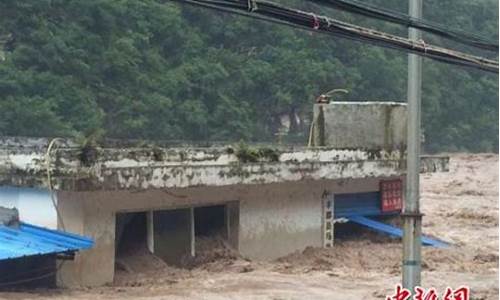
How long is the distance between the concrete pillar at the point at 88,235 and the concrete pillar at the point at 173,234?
1126mm

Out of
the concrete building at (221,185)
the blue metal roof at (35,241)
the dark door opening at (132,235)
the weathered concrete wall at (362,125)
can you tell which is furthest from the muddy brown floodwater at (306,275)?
the weathered concrete wall at (362,125)

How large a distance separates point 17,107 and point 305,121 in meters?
19.1

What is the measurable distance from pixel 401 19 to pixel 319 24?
87 cm

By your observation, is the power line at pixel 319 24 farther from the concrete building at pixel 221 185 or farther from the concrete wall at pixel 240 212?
the concrete wall at pixel 240 212

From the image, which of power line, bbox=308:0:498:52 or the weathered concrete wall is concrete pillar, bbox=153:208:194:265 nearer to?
the weathered concrete wall

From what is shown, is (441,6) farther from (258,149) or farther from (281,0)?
(258,149)

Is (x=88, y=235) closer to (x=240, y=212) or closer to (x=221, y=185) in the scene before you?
(x=221, y=185)

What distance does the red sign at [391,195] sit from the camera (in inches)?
654

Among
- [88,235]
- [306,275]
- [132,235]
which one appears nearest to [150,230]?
[132,235]

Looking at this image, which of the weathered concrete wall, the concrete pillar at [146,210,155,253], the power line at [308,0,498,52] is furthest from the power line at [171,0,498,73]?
the weathered concrete wall

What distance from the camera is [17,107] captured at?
3178 centimetres

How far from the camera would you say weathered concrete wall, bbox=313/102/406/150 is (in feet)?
53.6

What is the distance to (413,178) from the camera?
27.2 feet

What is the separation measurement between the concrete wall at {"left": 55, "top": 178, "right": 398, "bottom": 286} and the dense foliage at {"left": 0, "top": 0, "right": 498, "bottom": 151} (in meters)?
17.5
